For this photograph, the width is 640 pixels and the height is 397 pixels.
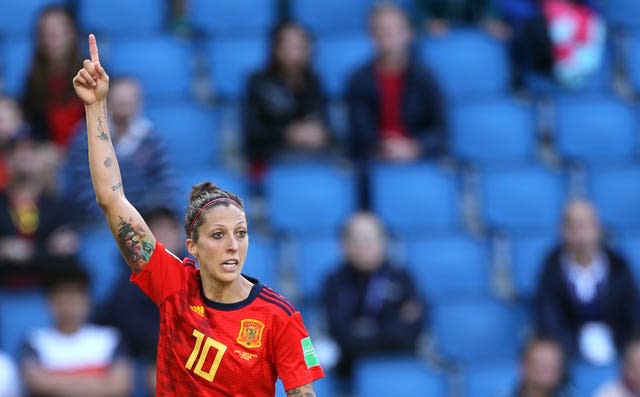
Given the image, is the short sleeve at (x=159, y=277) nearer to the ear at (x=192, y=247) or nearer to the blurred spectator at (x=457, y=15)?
the ear at (x=192, y=247)

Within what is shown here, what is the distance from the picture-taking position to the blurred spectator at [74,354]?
6.87 meters

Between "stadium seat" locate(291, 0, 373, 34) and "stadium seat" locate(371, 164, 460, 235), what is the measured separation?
1.59m

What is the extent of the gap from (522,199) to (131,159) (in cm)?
266

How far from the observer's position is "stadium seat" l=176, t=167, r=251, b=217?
8031 millimetres

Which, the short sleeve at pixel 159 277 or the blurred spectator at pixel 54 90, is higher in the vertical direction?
the blurred spectator at pixel 54 90

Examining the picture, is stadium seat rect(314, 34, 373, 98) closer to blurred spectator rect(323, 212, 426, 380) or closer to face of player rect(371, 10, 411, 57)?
face of player rect(371, 10, 411, 57)

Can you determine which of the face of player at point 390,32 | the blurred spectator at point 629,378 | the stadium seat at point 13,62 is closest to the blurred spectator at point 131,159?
the stadium seat at point 13,62

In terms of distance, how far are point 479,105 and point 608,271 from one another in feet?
5.39

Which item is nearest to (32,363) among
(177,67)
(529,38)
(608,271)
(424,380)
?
(424,380)

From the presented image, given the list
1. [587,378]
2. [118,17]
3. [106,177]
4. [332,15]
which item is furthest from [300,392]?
[332,15]

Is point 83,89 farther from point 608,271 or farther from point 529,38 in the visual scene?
point 529,38

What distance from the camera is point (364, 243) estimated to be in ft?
24.2

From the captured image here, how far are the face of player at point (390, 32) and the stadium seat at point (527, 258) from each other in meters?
1.49

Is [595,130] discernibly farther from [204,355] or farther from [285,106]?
[204,355]
